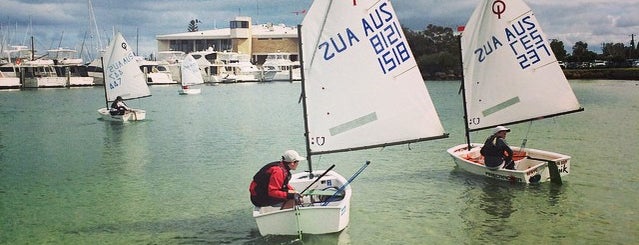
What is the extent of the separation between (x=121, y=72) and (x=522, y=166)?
105 feet

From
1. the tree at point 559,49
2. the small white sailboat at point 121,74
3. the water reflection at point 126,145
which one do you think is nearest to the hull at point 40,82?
the small white sailboat at point 121,74

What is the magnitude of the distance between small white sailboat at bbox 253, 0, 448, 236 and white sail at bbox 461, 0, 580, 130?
6.55 m

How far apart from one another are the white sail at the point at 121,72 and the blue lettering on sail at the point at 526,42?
97.6 ft

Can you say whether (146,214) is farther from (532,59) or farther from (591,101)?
(591,101)

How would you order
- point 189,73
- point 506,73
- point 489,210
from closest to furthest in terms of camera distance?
point 489,210 → point 506,73 → point 189,73

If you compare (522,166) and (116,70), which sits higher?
(116,70)

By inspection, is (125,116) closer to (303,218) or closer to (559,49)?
(303,218)

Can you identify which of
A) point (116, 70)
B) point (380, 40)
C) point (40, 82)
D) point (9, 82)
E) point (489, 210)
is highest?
point (40, 82)

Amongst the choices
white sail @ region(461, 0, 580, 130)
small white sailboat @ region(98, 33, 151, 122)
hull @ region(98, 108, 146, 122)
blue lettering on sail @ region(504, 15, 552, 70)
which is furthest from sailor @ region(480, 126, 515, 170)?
small white sailboat @ region(98, 33, 151, 122)

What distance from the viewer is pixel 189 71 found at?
317 feet

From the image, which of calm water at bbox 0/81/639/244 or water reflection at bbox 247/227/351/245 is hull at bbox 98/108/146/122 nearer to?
calm water at bbox 0/81/639/244

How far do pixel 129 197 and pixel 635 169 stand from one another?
17.3 meters

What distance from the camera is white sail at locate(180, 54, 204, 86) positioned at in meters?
93.8

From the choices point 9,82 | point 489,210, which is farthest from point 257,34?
point 489,210
